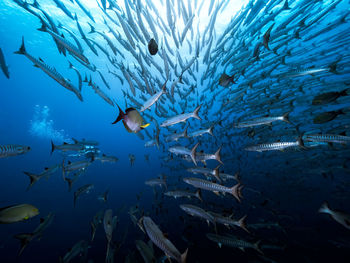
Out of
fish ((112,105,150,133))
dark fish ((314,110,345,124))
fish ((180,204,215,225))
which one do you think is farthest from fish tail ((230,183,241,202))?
fish ((112,105,150,133))

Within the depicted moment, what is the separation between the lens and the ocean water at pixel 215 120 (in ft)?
24.2

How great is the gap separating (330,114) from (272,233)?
1213cm

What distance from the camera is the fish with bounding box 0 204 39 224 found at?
8.03 feet

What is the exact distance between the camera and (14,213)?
8.30 ft

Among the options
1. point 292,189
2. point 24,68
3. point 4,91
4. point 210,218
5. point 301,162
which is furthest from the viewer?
point 4,91

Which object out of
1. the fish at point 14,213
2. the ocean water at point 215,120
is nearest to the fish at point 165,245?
the fish at point 14,213

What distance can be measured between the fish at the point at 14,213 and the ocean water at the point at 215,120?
2.87 meters

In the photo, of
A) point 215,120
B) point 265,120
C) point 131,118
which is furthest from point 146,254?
point 215,120

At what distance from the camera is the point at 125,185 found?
1447 inches

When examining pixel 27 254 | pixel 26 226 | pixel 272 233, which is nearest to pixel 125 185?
pixel 26 226

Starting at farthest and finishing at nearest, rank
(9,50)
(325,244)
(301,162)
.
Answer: (9,50), (301,162), (325,244)

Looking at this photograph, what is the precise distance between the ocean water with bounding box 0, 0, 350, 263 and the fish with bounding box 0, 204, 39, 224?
2872 millimetres

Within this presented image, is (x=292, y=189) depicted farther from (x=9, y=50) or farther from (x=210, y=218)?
(x=9, y=50)

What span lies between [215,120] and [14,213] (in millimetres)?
12791
